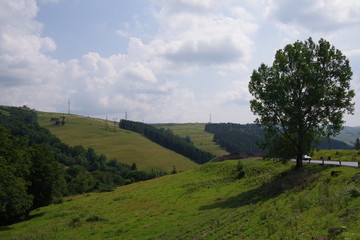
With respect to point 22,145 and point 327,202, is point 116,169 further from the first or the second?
point 327,202

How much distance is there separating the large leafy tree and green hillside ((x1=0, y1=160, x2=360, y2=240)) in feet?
17.1

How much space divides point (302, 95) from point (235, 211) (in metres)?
21.1

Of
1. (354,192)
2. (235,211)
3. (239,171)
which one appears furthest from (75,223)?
(354,192)

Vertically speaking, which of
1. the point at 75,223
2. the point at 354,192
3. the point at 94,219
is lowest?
the point at 75,223

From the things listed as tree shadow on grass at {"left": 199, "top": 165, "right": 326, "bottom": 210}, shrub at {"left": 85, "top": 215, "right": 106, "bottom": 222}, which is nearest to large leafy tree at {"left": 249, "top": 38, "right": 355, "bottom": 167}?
tree shadow on grass at {"left": 199, "top": 165, "right": 326, "bottom": 210}

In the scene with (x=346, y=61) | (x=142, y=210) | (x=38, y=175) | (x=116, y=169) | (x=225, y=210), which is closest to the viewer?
(x=225, y=210)

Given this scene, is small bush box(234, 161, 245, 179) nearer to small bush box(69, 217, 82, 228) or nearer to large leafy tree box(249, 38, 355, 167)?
large leafy tree box(249, 38, 355, 167)

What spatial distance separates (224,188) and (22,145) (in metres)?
41.0

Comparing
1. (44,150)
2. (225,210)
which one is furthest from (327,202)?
(44,150)

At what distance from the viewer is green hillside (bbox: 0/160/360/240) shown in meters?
19.1

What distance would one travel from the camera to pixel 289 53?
135ft

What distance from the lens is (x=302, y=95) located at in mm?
40594

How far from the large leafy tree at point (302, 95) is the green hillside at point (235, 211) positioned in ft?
17.1

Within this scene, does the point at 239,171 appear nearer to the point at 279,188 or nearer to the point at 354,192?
the point at 279,188
